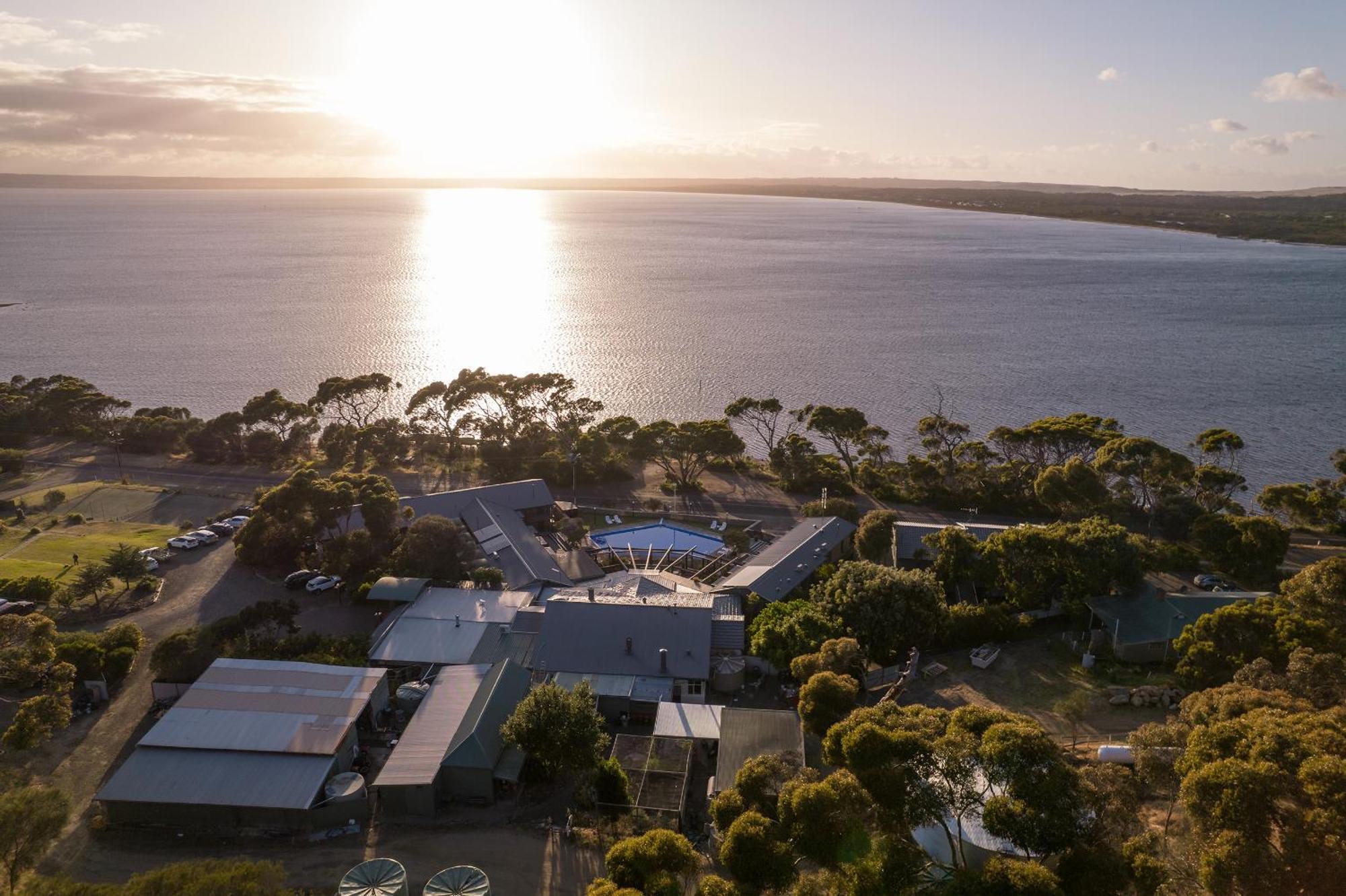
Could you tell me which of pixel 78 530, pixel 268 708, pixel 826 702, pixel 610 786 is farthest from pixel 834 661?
pixel 78 530

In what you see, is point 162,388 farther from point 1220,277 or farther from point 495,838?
point 1220,277

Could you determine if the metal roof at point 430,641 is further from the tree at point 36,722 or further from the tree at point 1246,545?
the tree at point 1246,545

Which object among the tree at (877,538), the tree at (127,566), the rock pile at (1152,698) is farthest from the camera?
the tree at (877,538)

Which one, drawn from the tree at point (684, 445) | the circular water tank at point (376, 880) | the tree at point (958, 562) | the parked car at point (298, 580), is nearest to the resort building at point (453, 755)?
the circular water tank at point (376, 880)

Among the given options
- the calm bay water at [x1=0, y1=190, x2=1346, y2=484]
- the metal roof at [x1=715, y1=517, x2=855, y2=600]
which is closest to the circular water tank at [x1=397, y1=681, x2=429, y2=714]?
the metal roof at [x1=715, y1=517, x2=855, y2=600]

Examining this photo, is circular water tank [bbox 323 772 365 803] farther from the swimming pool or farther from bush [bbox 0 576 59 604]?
bush [bbox 0 576 59 604]
